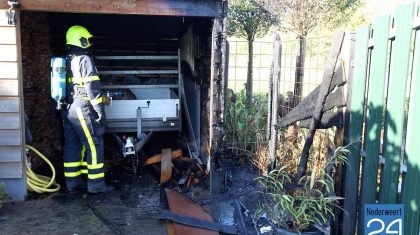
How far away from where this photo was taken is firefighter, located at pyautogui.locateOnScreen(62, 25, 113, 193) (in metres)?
5.30

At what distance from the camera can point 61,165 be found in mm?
6730

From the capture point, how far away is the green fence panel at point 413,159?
2742 millimetres

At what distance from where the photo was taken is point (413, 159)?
9.18ft

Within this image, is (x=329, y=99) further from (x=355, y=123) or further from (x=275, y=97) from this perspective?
(x=275, y=97)

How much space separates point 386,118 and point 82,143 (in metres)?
4.14

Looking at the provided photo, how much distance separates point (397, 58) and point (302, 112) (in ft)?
5.01

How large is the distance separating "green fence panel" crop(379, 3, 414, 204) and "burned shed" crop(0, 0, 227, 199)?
2571mm

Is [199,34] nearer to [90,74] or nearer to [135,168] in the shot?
[90,74]

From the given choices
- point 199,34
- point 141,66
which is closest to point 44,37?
point 141,66

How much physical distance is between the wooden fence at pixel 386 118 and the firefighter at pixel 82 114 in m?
3.28

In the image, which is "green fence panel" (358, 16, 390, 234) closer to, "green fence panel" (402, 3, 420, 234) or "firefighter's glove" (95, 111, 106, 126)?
"green fence panel" (402, 3, 420, 234)

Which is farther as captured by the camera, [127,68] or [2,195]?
[127,68]

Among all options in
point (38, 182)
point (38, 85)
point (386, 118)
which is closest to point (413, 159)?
point (386, 118)

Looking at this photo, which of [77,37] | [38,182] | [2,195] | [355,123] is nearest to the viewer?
[355,123]
